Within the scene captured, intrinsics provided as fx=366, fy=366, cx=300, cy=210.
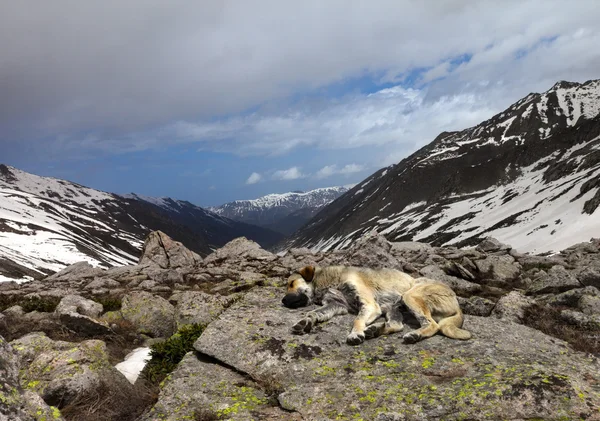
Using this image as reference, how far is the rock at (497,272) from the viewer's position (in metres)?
19.2

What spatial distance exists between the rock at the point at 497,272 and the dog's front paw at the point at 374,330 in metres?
13.5

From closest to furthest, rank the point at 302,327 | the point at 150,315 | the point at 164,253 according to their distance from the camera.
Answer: the point at 302,327
the point at 150,315
the point at 164,253

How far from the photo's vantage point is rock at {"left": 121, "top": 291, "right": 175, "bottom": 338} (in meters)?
13.7

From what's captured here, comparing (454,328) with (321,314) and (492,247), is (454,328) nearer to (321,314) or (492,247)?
(321,314)

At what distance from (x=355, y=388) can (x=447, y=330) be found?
274 cm

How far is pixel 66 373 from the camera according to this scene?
7418 millimetres

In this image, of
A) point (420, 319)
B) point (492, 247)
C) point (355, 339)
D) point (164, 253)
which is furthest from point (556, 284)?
point (164, 253)

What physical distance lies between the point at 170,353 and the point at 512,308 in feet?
32.8

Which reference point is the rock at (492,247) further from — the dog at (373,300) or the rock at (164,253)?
the dog at (373,300)

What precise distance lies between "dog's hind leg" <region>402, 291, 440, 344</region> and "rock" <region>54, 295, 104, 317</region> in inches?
449

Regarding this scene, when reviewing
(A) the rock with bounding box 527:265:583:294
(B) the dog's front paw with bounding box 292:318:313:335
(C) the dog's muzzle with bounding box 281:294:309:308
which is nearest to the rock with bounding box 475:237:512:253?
(A) the rock with bounding box 527:265:583:294

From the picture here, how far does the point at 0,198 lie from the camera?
7397 inches

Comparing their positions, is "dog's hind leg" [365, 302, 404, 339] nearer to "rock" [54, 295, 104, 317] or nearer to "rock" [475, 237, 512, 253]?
"rock" [54, 295, 104, 317]

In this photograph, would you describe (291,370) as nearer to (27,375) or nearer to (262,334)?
(262,334)
